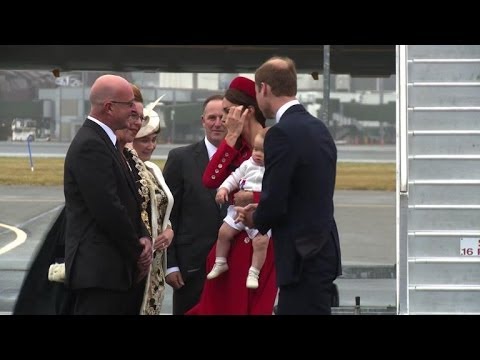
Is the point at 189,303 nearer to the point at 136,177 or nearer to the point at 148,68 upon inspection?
the point at 136,177

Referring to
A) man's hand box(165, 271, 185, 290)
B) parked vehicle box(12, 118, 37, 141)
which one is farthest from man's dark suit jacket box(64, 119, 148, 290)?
parked vehicle box(12, 118, 37, 141)

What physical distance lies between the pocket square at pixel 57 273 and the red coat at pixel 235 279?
2.55 feet

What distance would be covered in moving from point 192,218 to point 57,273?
4.36ft

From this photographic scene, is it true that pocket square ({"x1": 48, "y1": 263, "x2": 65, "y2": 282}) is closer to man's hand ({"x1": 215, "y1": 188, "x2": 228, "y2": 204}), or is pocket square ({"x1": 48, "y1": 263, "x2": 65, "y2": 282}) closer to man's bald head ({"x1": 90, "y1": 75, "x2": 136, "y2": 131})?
man's bald head ({"x1": 90, "y1": 75, "x2": 136, "y2": 131})

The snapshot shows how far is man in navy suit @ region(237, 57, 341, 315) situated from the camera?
181 inches

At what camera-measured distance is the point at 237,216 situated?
5.21 m

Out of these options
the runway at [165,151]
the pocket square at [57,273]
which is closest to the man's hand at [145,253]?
the pocket square at [57,273]

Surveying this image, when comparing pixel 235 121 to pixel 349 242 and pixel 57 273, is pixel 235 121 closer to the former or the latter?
pixel 57 273

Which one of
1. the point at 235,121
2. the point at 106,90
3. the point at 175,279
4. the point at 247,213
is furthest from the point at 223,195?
the point at 175,279

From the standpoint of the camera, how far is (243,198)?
5.19 meters

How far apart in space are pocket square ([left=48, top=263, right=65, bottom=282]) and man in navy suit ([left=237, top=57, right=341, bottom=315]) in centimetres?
103

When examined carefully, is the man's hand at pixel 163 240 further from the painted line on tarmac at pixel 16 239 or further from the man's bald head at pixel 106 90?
the painted line on tarmac at pixel 16 239
